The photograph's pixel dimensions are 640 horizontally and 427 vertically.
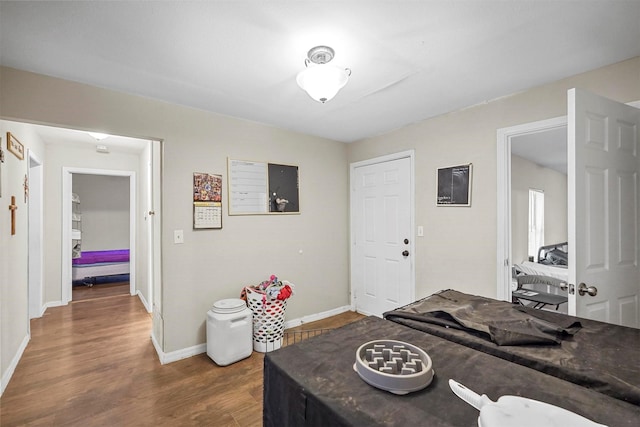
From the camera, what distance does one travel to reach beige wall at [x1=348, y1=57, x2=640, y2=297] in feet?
6.61

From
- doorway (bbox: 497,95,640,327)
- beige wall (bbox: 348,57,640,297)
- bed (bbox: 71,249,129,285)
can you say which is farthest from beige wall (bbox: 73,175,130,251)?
doorway (bbox: 497,95,640,327)

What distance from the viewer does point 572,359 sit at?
108cm

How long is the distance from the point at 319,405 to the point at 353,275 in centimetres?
309

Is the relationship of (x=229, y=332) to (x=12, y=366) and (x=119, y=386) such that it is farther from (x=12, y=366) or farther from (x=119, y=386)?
(x=12, y=366)

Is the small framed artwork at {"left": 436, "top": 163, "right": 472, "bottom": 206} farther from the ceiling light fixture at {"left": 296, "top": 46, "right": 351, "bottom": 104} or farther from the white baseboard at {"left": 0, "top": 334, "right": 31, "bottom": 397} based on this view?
the white baseboard at {"left": 0, "top": 334, "right": 31, "bottom": 397}

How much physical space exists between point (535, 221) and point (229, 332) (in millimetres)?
4987

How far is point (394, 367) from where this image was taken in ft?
3.11

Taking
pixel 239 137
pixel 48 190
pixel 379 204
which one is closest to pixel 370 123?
pixel 379 204

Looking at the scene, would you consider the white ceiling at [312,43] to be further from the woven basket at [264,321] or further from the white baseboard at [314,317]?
the white baseboard at [314,317]

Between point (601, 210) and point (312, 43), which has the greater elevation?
point (312, 43)

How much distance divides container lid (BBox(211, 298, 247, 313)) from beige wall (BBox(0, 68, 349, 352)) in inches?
7.5

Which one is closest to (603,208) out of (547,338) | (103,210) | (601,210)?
(601,210)

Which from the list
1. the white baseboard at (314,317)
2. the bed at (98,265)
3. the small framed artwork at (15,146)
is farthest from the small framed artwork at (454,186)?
the bed at (98,265)

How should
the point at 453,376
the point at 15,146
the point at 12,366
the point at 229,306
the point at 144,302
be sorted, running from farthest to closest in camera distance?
the point at 144,302
the point at 229,306
the point at 15,146
the point at 12,366
the point at 453,376
